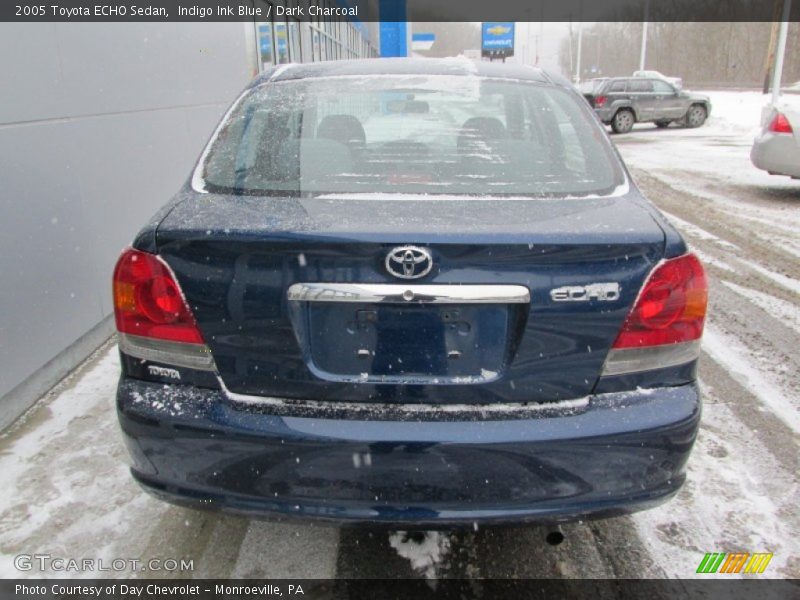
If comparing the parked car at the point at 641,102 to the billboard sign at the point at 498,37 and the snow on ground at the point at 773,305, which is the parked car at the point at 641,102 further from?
the billboard sign at the point at 498,37

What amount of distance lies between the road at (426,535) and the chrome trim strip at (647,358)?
0.60 metres

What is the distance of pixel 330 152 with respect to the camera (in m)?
2.62

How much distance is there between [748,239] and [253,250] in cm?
672

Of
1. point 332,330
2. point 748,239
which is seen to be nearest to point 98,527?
point 332,330

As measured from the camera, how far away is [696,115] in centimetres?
2305

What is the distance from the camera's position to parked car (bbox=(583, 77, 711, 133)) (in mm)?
21922

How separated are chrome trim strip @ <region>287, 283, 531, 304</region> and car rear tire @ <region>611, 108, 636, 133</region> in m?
22.1

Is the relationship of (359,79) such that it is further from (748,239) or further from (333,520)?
(748,239)

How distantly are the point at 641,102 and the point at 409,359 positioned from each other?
22.7m

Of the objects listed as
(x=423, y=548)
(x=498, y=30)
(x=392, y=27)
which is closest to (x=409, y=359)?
(x=423, y=548)

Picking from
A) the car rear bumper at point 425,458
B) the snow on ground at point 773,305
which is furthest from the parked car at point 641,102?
the car rear bumper at point 425,458

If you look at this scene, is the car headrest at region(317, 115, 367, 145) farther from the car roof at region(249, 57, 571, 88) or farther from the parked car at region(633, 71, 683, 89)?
the parked car at region(633, 71, 683, 89)

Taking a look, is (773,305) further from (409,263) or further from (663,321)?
(409,263)

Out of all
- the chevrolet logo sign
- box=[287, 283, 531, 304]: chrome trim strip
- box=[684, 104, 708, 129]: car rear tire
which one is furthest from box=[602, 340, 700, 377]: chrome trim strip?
the chevrolet logo sign
